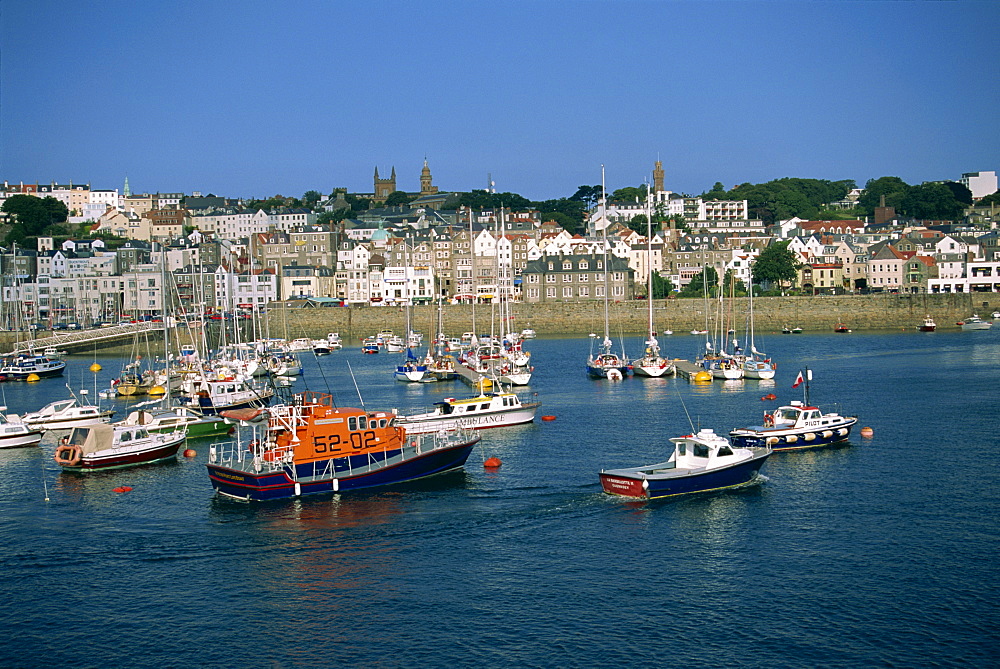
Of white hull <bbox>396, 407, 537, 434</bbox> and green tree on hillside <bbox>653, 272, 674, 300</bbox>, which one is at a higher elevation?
green tree on hillside <bbox>653, 272, 674, 300</bbox>

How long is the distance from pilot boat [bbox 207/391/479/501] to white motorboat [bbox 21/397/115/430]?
56.2ft

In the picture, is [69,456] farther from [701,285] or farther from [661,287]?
[701,285]

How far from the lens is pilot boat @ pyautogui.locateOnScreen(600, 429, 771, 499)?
30.1 meters

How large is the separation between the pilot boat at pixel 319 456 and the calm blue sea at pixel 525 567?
1.95ft

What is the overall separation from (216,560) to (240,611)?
3450 millimetres

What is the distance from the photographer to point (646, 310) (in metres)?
106

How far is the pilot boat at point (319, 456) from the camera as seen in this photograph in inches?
1220

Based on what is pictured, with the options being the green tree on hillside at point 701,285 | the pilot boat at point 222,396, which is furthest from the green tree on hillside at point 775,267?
the pilot boat at point 222,396

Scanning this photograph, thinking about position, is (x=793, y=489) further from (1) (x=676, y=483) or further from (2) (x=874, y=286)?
(2) (x=874, y=286)

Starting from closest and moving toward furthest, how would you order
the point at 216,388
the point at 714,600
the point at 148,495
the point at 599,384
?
the point at 714,600 < the point at 148,495 < the point at 216,388 < the point at 599,384

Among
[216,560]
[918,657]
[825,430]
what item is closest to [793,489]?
[825,430]

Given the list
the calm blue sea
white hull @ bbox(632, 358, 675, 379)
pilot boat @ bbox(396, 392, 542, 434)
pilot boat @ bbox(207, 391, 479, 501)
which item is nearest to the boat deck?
white hull @ bbox(632, 358, 675, 379)

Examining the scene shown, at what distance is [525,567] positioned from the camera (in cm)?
2497

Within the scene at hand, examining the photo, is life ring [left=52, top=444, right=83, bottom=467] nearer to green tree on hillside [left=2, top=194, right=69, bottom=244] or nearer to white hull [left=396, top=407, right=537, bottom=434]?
white hull [left=396, top=407, right=537, bottom=434]
